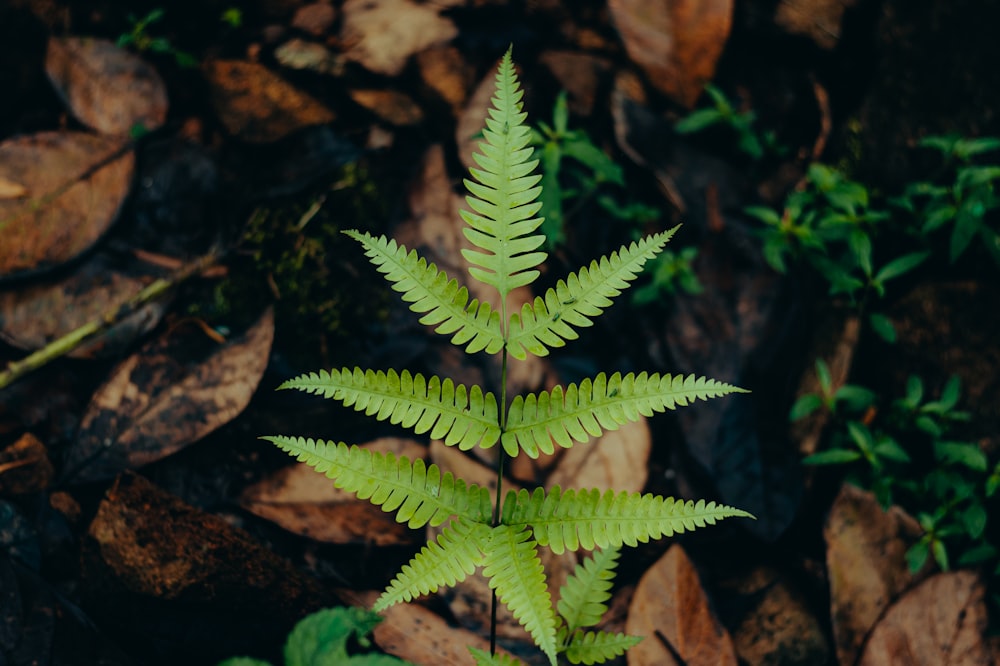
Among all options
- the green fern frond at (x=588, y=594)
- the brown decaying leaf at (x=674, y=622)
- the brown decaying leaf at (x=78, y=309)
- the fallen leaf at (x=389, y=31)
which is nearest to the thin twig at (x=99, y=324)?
the brown decaying leaf at (x=78, y=309)

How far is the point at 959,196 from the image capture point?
290cm

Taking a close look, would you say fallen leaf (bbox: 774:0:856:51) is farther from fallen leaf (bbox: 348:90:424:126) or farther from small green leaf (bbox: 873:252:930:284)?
fallen leaf (bbox: 348:90:424:126)

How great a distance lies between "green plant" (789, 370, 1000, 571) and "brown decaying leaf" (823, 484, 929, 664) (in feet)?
0.20

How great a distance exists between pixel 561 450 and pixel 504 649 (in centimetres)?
70

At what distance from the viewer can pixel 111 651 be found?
2199 millimetres

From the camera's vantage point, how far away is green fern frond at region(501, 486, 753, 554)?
67.0 inches

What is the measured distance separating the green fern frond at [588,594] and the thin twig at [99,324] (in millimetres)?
1682

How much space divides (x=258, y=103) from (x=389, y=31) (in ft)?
2.02

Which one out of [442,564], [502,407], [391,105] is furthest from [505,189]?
[391,105]

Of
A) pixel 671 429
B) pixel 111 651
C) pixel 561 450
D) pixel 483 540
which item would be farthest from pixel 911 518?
pixel 111 651

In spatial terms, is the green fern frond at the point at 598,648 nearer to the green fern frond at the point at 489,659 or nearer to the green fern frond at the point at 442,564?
the green fern frond at the point at 489,659

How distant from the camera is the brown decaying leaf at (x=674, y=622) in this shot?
98.5 inches

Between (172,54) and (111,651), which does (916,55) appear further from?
(111,651)

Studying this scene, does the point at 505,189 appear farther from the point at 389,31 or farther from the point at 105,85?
the point at 105,85
